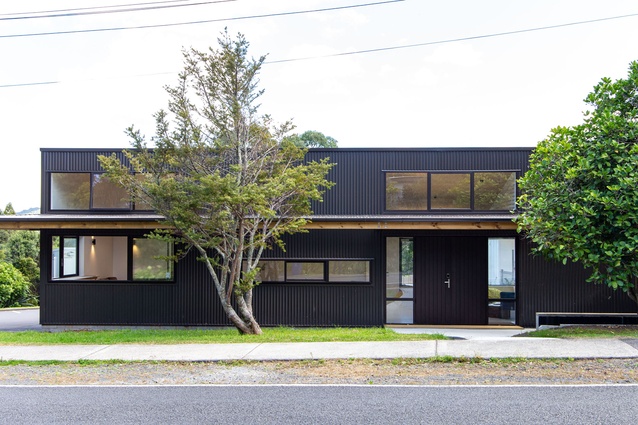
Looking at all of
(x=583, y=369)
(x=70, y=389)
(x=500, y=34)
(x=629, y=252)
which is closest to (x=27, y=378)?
(x=70, y=389)

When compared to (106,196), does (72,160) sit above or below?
above

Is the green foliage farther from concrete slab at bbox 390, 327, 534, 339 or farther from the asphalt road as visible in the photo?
the asphalt road

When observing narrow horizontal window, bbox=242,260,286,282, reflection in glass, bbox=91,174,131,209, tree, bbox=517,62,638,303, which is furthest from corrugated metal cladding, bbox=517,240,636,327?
reflection in glass, bbox=91,174,131,209

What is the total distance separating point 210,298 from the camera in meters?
15.5

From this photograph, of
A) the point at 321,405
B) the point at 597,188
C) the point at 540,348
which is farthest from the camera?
the point at 597,188

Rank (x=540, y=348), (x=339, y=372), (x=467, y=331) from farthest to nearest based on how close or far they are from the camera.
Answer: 1. (x=467, y=331)
2. (x=540, y=348)
3. (x=339, y=372)

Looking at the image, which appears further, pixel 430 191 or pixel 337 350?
pixel 430 191

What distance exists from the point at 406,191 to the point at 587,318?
5289 millimetres

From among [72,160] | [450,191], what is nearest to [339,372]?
[450,191]

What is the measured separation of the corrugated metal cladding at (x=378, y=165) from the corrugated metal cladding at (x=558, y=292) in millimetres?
2187

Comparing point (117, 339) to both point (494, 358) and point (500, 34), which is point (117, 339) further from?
point (500, 34)

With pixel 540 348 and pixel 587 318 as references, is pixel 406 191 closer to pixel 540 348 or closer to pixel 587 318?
pixel 587 318

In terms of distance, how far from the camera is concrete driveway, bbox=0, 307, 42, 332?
16.6 meters

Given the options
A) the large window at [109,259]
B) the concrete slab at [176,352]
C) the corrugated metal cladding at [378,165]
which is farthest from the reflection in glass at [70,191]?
the concrete slab at [176,352]
